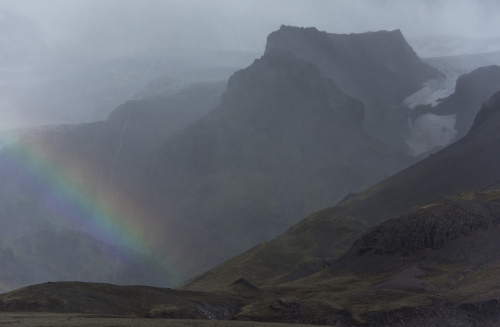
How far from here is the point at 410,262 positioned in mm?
124062

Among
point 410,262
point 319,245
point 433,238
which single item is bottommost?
point 410,262

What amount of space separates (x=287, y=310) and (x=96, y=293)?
28.9m

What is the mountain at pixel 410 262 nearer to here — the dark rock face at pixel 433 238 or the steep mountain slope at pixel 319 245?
the dark rock face at pixel 433 238

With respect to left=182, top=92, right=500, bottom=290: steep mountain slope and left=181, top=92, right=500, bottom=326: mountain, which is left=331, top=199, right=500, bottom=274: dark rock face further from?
left=182, top=92, right=500, bottom=290: steep mountain slope

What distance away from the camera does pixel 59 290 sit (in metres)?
85.9

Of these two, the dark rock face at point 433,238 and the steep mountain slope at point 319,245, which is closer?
the dark rock face at point 433,238

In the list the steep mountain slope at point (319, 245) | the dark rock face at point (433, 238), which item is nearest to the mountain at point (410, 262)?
the dark rock face at point (433, 238)

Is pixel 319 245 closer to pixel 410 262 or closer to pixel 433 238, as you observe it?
pixel 433 238

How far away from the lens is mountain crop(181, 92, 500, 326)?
91438 mm

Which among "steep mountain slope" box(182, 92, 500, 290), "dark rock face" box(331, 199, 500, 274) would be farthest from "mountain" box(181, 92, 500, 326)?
"steep mountain slope" box(182, 92, 500, 290)

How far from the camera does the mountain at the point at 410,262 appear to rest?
91.4 m

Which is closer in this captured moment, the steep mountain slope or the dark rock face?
the dark rock face

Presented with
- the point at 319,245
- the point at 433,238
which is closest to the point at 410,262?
the point at 433,238

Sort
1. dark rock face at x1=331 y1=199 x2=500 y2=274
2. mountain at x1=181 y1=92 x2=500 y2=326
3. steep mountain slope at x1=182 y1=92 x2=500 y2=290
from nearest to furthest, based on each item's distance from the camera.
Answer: mountain at x1=181 y1=92 x2=500 y2=326, dark rock face at x1=331 y1=199 x2=500 y2=274, steep mountain slope at x1=182 y1=92 x2=500 y2=290
